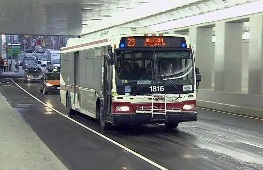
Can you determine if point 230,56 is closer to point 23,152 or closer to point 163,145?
point 163,145

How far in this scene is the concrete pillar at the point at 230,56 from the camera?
27484mm

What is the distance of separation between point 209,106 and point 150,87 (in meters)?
12.9

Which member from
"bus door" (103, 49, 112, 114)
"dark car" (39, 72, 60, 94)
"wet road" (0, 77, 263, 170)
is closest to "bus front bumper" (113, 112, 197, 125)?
"wet road" (0, 77, 263, 170)

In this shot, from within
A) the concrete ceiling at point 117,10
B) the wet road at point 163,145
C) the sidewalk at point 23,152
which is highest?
the concrete ceiling at point 117,10

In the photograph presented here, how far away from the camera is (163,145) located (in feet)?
42.4

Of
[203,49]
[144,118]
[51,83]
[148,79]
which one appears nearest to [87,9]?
[51,83]

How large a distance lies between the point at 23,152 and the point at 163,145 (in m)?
3.52

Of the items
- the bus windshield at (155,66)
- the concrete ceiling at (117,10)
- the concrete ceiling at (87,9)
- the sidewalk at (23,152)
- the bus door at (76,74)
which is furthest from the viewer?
the concrete ceiling at (87,9)

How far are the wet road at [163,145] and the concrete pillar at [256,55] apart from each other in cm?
447

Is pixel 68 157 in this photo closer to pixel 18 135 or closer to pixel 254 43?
pixel 18 135

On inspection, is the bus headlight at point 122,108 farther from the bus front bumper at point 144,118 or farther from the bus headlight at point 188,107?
the bus headlight at point 188,107

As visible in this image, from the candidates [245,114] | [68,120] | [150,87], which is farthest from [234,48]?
[150,87]

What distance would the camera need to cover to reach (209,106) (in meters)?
27.2

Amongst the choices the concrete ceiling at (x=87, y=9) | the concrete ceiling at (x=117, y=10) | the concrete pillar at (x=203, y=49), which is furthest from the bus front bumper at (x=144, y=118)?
the concrete pillar at (x=203, y=49)
